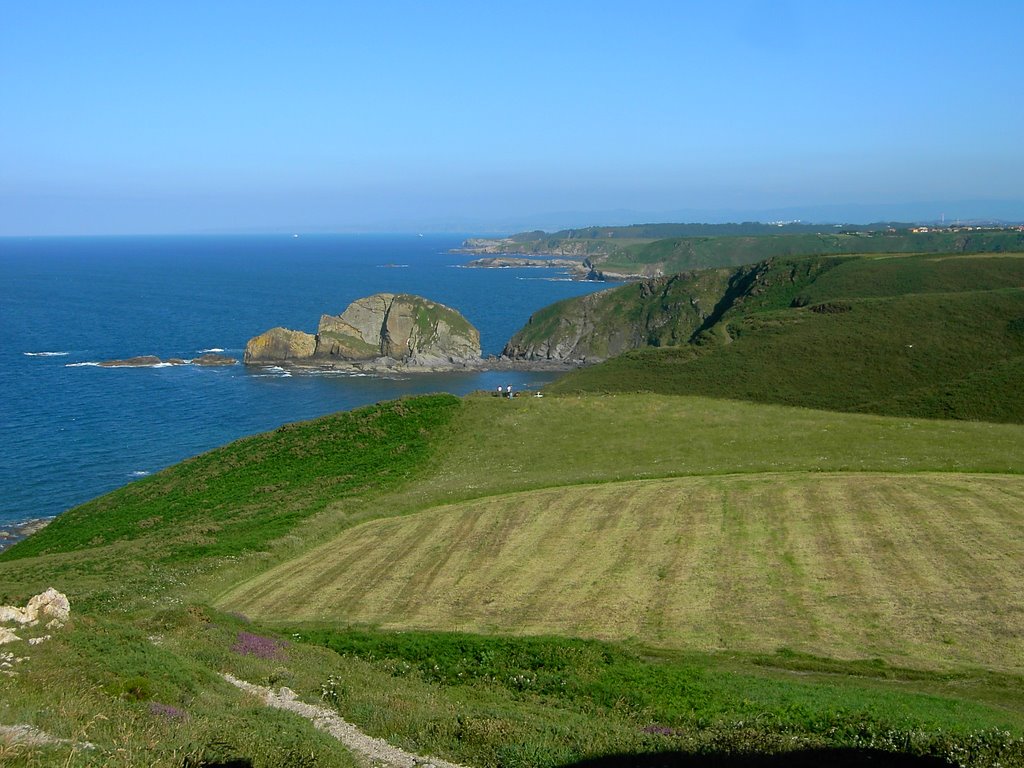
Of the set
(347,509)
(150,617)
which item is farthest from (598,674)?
(347,509)

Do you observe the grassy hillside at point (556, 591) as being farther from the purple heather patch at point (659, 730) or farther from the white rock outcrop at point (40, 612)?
the white rock outcrop at point (40, 612)

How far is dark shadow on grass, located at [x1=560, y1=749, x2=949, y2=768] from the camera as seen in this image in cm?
1185

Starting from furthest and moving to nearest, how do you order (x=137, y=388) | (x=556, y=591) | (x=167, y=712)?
(x=137, y=388)
(x=556, y=591)
(x=167, y=712)

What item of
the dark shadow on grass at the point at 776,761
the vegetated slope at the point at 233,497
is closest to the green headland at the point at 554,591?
the dark shadow on grass at the point at 776,761

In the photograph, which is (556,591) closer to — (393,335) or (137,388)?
(137,388)

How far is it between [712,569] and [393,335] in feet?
309

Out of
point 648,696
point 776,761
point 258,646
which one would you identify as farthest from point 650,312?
point 776,761

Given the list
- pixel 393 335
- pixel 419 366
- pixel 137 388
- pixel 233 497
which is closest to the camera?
pixel 233 497

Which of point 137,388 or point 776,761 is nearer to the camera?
point 776,761

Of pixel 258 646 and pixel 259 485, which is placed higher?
pixel 258 646

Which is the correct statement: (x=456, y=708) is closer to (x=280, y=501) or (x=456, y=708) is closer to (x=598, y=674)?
(x=598, y=674)

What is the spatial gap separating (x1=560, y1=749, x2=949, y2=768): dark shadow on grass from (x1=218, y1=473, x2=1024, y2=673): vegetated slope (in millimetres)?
5937

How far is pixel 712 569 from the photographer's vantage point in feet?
77.6

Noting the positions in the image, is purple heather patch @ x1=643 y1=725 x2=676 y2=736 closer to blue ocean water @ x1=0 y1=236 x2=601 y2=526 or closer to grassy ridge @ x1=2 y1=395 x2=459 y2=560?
grassy ridge @ x1=2 y1=395 x2=459 y2=560
